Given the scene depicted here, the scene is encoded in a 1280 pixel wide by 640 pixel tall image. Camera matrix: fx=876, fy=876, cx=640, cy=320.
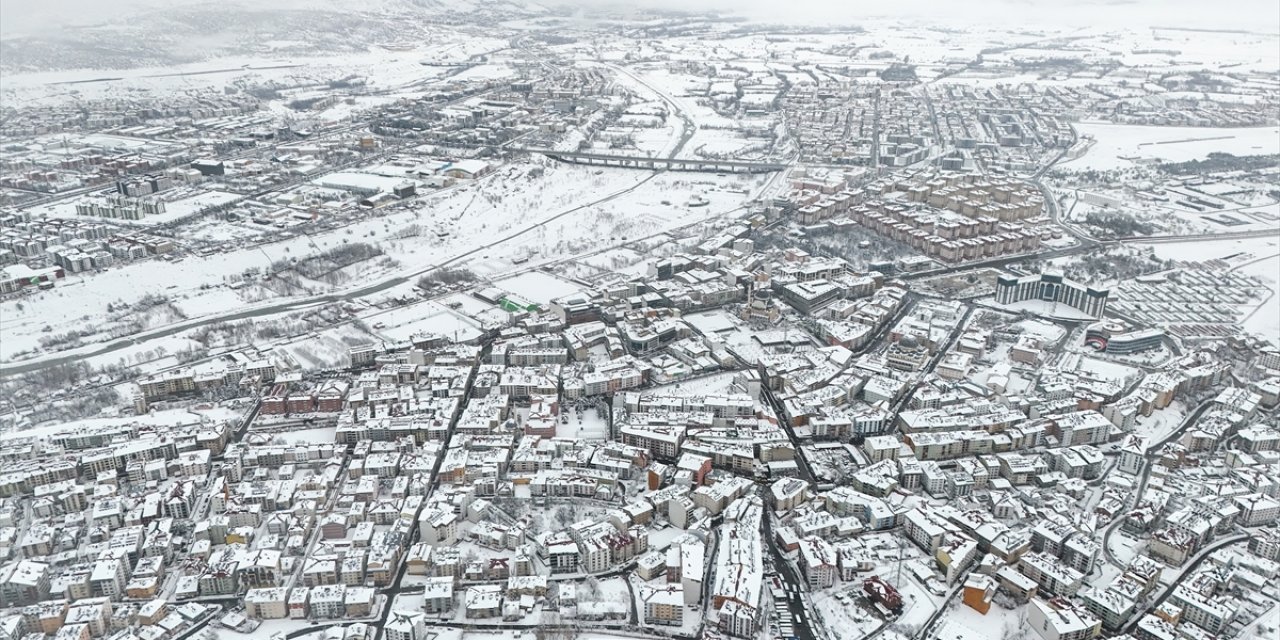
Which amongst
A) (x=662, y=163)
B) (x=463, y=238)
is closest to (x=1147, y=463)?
(x=463, y=238)

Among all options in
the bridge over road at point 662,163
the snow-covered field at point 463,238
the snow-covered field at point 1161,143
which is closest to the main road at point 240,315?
the snow-covered field at point 463,238

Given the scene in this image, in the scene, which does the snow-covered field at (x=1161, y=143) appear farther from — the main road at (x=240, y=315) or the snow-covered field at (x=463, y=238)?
the main road at (x=240, y=315)

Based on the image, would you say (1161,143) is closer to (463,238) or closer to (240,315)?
(463,238)

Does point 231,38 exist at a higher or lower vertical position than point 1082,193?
higher

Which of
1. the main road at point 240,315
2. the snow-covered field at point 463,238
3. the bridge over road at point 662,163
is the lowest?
the main road at point 240,315

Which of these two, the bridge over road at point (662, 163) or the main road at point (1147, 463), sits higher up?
the bridge over road at point (662, 163)

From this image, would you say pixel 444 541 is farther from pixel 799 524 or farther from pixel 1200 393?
pixel 1200 393

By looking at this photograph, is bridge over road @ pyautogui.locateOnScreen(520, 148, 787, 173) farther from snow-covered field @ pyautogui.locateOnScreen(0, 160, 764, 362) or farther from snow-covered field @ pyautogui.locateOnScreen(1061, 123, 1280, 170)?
snow-covered field @ pyautogui.locateOnScreen(1061, 123, 1280, 170)

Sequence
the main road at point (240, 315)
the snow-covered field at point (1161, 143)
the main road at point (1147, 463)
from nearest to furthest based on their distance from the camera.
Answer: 1. the main road at point (1147, 463)
2. the main road at point (240, 315)
3. the snow-covered field at point (1161, 143)

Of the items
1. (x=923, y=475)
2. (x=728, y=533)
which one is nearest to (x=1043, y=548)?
(x=923, y=475)
